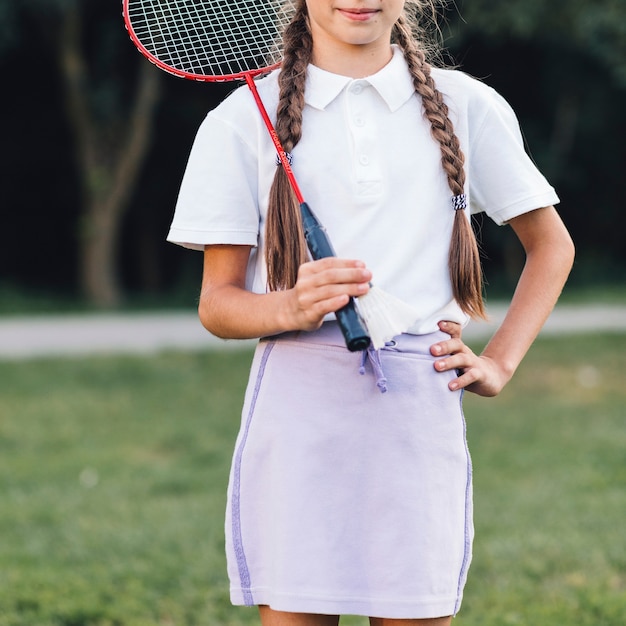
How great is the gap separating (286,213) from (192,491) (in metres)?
4.06

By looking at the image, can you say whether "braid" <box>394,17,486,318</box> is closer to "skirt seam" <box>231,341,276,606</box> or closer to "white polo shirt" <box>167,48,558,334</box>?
"white polo shirt" <box>167,48,558,334</box>

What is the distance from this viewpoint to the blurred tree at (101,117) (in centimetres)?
1588

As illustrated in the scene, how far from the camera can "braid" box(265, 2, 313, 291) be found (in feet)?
6.53

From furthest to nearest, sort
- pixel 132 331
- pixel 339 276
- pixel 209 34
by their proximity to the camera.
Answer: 1. pixel 132 331
2. pixel 209 34
3. pixel 339 276

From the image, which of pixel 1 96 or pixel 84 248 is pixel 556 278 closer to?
pixel 84 248

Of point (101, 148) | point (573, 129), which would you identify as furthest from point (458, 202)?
point (573, 129)

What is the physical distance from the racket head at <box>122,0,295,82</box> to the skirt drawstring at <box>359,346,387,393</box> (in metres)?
0.62

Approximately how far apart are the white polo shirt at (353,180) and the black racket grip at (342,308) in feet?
0.30

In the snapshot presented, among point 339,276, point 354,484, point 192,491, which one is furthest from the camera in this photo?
point 192,491

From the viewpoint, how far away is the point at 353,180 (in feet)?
6.53

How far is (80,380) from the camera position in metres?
8.67

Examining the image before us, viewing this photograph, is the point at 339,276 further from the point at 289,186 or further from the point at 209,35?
the point at 209,35

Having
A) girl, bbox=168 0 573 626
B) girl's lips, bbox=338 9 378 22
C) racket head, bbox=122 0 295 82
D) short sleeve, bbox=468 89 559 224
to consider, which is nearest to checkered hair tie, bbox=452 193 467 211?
girl, bbox=168 0 573 626

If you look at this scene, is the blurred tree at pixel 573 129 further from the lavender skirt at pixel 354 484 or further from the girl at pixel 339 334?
the lavender skirt at pixel 354 484
